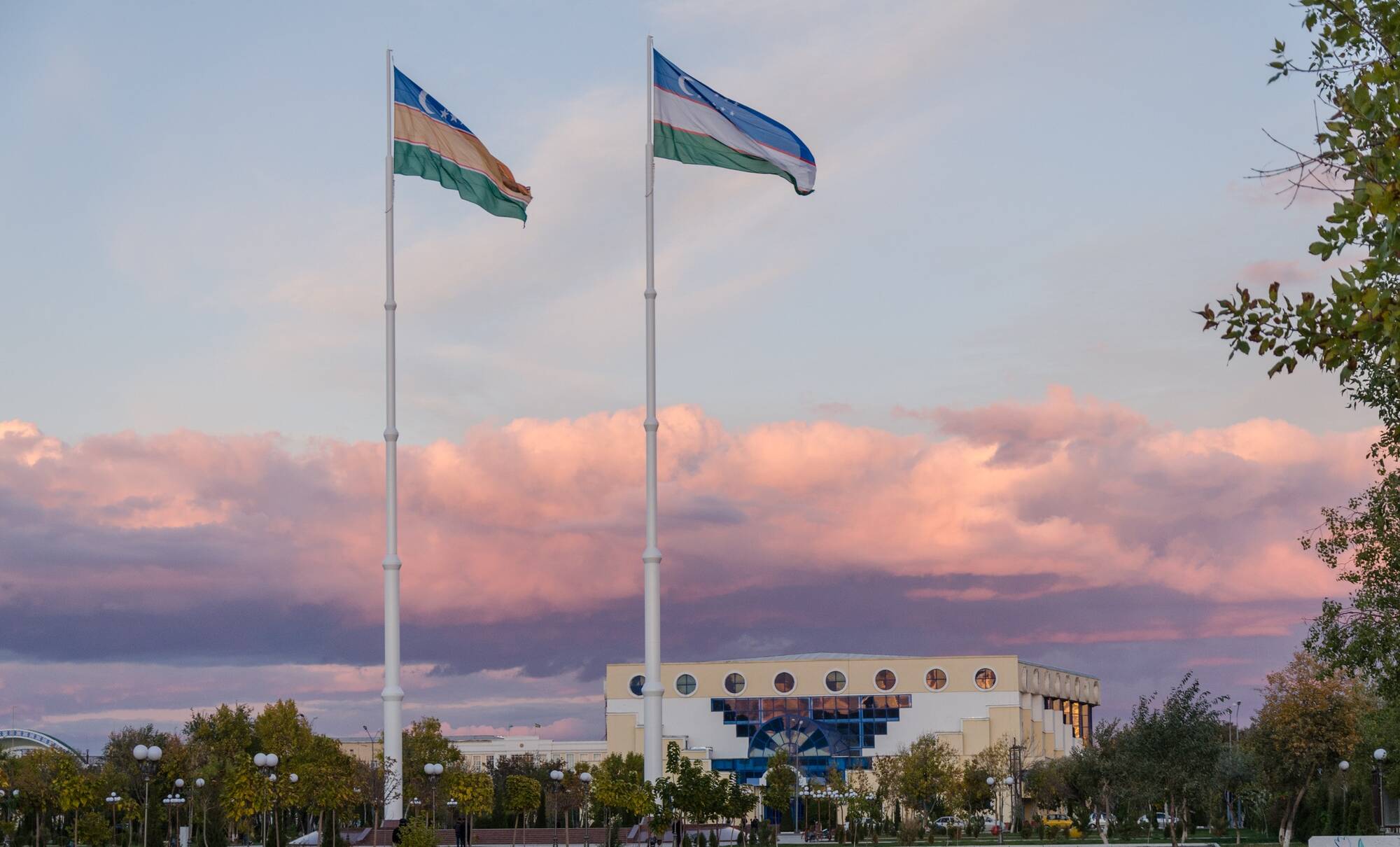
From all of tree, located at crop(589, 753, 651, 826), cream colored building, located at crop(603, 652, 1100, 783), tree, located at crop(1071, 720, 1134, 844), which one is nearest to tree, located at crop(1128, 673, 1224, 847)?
tree, located at crop(1071, 720, 1134, 844)

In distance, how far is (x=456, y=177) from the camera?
42.2 meters

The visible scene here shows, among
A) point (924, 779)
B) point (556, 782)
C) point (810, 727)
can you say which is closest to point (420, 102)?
point (556, 782)

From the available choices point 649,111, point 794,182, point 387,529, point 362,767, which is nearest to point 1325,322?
point 794,182

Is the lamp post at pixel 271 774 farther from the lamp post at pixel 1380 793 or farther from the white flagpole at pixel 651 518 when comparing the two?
the lamp post at pixel 1380 793

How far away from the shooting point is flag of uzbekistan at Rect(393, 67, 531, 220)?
1649 inches

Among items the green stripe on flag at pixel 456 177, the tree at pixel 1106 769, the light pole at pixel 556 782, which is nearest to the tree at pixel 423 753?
the light pole at pixel 556 782

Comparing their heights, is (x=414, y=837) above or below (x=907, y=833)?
above

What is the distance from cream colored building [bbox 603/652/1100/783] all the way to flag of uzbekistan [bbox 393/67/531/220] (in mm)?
89354

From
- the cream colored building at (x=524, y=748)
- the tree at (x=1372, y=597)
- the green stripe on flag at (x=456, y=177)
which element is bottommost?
the cream colored building at (x=524, y=748)

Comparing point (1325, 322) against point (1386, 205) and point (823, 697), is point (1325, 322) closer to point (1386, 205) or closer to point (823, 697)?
point (1386, 205)

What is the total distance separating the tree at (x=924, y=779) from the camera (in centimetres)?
10200

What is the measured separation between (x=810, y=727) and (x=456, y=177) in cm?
9171

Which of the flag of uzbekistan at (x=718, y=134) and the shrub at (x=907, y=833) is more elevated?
the flag of uzbekistan at (x=718, y=134)

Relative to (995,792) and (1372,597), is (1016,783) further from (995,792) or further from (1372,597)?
(1372,597)
